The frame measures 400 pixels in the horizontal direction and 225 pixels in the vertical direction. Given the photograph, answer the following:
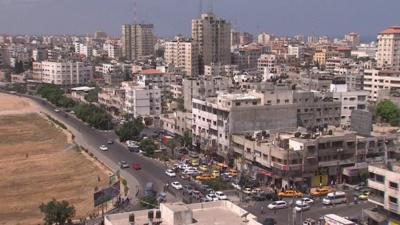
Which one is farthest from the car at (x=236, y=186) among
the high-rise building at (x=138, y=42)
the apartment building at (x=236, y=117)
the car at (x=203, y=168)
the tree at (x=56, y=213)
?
the high-rise building at (x=138, y=42)

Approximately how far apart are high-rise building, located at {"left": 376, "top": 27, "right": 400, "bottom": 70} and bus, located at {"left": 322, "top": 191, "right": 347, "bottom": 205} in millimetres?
49721

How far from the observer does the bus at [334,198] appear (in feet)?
91.3

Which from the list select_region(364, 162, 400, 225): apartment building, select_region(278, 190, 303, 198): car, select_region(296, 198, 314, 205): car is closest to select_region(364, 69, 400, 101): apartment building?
select_region(278, 190, 303, 198): car

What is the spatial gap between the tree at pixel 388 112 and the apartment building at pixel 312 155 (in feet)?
43.1

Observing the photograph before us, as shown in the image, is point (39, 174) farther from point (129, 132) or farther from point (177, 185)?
point (129, 132)

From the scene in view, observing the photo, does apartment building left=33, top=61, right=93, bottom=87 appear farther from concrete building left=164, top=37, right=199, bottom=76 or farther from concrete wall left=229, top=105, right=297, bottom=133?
Result: concrete wall left=229, top=105, right=297, bottom=133

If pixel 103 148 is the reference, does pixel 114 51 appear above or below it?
above

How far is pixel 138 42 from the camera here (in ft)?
379

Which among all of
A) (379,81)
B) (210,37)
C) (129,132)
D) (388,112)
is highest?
(210,37)

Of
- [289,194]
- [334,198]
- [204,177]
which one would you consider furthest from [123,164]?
[334,198]

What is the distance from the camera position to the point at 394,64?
75062 mm

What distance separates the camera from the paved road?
33.3 meters

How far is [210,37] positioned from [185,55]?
15.9 ft

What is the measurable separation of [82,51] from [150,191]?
4074 inches
